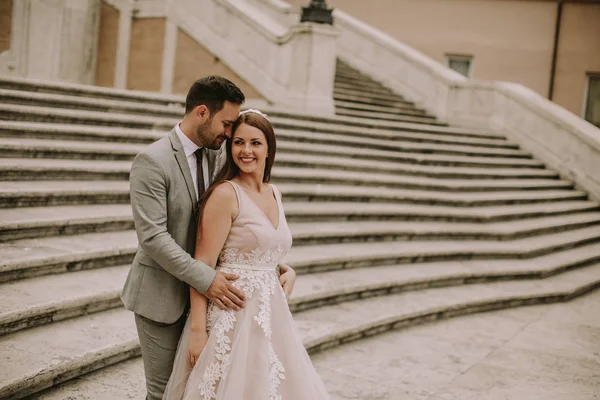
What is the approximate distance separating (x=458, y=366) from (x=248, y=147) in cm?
336

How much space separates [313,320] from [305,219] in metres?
2.24

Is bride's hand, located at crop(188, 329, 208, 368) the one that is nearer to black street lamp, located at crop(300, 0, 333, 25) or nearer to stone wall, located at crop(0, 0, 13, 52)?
black street lamp, located at crop(300, 0, 333, 25)

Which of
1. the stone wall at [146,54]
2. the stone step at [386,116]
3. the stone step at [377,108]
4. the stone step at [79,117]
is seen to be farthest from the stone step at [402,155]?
the stone wall at [146,54]

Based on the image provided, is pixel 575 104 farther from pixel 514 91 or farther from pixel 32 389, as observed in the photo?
pixel 32 389

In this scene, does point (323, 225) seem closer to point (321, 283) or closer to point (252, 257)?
point (321, 283)

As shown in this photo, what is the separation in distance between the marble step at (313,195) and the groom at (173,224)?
10.8 feet

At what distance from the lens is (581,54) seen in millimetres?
19453

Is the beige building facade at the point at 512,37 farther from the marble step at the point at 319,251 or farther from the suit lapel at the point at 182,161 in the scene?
the suit lapel at the point at 182,161

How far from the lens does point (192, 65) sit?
12.8 meters

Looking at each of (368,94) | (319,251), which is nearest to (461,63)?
(368,94)

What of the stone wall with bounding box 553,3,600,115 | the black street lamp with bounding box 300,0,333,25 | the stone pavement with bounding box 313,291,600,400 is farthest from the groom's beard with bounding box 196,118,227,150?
the stone wall with bounding box 553,3,600,115

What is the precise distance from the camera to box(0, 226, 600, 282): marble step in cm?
510

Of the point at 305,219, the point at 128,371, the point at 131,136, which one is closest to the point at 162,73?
the point at 131,136

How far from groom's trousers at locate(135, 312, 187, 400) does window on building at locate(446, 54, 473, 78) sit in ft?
59.4
